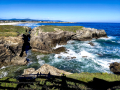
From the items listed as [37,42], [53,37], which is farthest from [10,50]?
[53,37]

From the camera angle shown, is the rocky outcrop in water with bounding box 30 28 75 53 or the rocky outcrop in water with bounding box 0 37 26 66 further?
the rocky outcrop in water with bounding box 30 28 75 53

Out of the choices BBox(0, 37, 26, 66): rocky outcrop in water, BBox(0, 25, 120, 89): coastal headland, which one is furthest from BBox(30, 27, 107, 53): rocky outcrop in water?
BBox(0, 37, 26, 66): rocky outcrop in water

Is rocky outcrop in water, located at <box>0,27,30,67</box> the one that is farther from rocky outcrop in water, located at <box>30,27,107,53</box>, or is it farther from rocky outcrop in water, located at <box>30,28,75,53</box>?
rocky outcrop in water, located at <box>30,27,107,53</box>

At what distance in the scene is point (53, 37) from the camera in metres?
40.2

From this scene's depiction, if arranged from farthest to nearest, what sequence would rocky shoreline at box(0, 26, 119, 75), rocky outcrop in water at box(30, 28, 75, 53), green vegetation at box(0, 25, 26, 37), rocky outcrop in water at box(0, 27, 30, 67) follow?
1. rocky outcrop in water at box(30, 28, 75, 53)
2. green vegetation at box(0, 25, 26, 37)
3. rocky shoreline at box(0, 26, 119, 75)
4. rocky outcrop in water at box(0, 27, 30, 67)

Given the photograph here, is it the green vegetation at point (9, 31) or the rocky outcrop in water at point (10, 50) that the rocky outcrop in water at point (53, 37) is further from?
the rocky outcrop in water at point (10, 50)

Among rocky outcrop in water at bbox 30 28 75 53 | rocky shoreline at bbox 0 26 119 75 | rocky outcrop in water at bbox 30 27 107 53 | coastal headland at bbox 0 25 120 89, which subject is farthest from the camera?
rocky outcrop in water at bbox 30 27 107 53

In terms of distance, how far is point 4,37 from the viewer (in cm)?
2741

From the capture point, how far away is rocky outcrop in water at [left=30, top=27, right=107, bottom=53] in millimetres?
34656

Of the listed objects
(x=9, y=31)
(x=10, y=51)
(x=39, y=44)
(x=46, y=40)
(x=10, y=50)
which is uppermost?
(x=9, y=31)

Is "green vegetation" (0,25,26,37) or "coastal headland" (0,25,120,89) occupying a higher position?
"green vegetation" (0,25,26,37)

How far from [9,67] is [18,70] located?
12.2 ft

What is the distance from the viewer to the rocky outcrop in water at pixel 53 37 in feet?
114

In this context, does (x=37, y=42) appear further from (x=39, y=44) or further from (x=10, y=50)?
(x=10, y=50)
